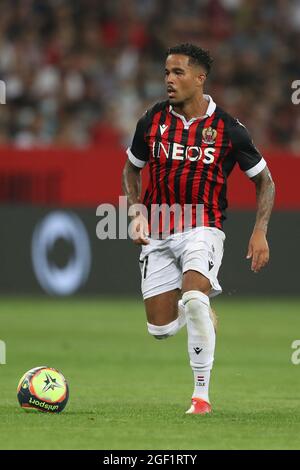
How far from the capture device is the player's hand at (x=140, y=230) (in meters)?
8.98

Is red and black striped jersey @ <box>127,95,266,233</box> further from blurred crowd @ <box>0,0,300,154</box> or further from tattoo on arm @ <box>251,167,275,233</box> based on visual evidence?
blurred crowd @ <box>0,0,300,154</box>

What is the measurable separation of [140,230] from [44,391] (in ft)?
4.22

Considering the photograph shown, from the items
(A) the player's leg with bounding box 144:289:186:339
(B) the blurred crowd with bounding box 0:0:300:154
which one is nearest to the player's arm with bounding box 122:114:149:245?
(A) the player's leg with bounding box 144:289:186:339

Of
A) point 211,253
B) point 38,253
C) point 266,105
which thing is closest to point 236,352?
point 211,253

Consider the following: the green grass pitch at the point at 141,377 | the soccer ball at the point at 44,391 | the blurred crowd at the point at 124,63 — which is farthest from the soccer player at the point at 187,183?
the blurred crowd at the point at 124,63

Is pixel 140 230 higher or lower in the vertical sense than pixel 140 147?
lower

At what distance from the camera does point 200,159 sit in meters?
9.25

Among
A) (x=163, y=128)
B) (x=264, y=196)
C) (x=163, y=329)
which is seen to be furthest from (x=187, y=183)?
(x=163, y=329)

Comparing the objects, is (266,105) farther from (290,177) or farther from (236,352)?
(236,352)

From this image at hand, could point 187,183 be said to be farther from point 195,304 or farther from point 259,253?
point 195,304

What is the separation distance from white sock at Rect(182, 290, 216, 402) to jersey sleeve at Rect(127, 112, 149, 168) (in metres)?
1.30

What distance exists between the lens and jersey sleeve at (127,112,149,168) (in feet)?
31.2

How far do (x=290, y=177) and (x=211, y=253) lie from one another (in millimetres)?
12188

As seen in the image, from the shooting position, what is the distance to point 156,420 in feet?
27.5
